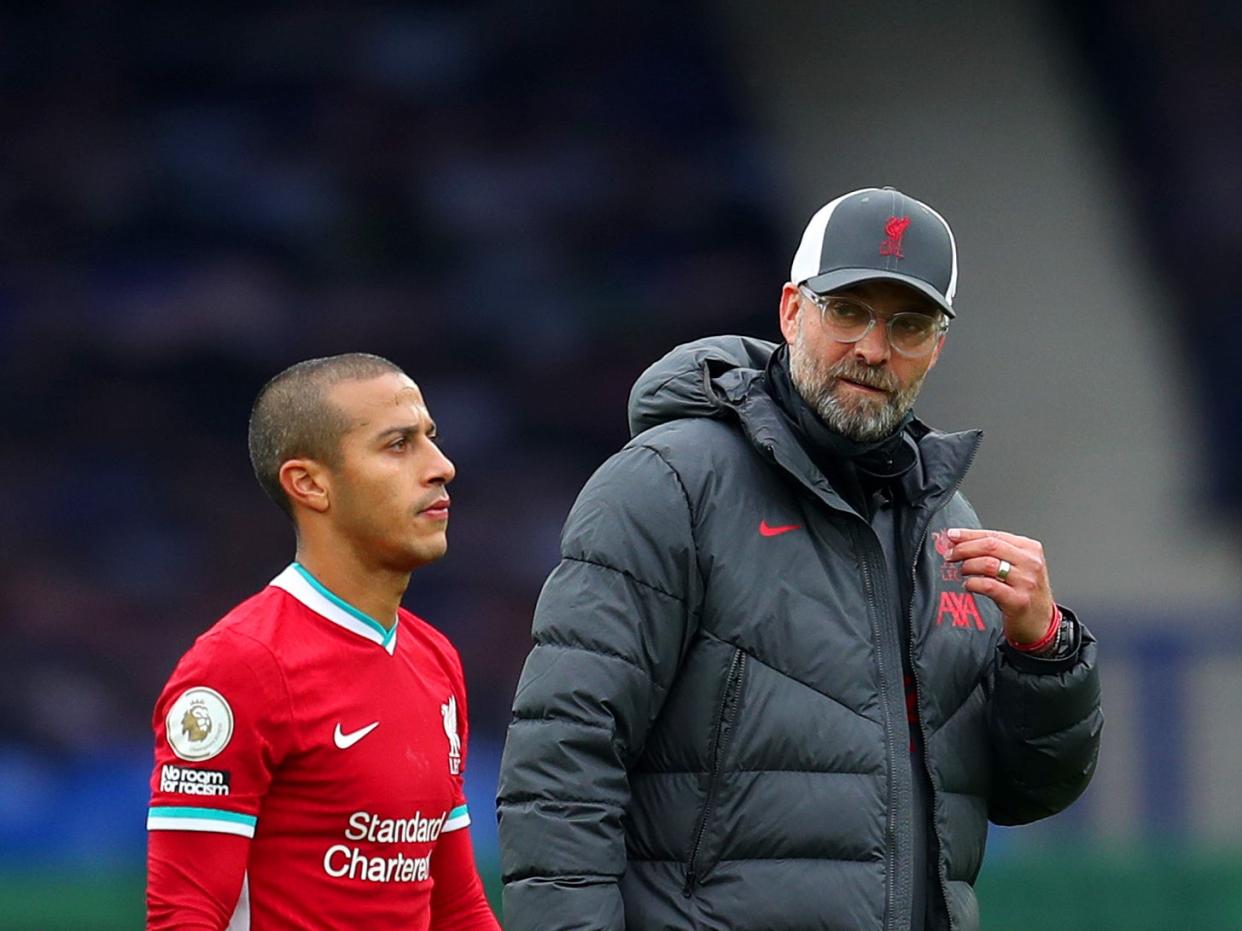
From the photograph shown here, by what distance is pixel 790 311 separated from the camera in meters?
2.64

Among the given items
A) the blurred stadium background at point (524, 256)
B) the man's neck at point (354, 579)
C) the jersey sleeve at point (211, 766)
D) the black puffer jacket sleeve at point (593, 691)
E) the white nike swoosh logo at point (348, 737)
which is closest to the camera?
the black puffer jacket sleeve at point (593, 691)

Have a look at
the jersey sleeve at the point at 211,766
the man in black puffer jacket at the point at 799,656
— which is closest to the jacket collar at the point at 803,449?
the man in black puffer jacket at the point at 799,656

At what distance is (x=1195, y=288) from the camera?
396 inches

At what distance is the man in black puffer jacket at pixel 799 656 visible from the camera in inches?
93.7

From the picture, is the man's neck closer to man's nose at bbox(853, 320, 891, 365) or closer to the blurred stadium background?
man's nose at bbox(853, 320, 891, 365)

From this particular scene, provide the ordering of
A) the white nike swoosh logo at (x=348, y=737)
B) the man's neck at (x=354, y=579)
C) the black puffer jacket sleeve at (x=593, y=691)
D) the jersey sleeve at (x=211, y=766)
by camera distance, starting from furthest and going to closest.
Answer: the man's neck at (x=354, y=579), the white nike swoosh logo at (x=348, y=737), the jersey sleeve at (x=211, y=766), the black puffer jacket sleeve at (x=593, y=691)

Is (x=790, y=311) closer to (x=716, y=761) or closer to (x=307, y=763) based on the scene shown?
(x=716, y=761)

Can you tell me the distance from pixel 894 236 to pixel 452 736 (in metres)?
0.95

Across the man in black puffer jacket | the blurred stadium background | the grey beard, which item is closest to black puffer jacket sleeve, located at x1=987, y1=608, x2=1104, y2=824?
the man in black puffer jacket

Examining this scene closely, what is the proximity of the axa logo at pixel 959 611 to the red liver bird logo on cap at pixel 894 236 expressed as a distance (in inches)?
16.7

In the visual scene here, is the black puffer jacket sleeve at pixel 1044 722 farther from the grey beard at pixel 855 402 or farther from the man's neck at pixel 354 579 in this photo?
the man's neck at pixel 354 579

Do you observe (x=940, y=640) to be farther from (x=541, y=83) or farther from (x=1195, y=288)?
(x=541, y=83)

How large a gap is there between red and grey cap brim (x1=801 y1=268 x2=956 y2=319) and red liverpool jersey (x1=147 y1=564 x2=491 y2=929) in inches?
31.2

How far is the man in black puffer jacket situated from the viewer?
238 centimetres
